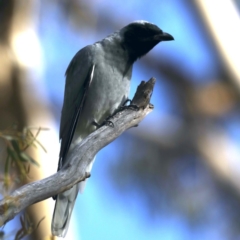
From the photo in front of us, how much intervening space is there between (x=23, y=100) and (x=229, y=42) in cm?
207

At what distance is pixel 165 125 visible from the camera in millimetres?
6012

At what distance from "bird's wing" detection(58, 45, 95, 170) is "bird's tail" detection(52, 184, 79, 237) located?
Result: 14.1 inches

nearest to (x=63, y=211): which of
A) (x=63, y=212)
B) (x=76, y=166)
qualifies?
(x=63, y=212)

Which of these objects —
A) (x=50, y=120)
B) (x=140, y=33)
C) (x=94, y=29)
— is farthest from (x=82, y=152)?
(x=94, y=29)

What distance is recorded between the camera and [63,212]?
3521 mm

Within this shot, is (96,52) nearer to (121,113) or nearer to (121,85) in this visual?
(121,85)

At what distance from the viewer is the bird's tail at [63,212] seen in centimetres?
343

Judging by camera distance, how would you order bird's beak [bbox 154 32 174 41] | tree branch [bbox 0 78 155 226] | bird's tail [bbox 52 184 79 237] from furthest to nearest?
bird's beak [bbox 154 32 174 41]
bird's tail [bbox 52 184 79 237]
tree branch [bbox 0 78 155 226]

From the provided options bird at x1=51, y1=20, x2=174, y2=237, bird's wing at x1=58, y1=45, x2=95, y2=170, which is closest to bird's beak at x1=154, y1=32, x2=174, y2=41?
bird at x1=51, y1=20, x2=174, y2=237

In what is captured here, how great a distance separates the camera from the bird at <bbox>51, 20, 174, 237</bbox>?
3.60 metres

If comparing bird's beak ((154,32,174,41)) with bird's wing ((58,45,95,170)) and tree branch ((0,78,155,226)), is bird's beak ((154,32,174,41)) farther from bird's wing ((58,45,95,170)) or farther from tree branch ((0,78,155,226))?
tree branch ((0,78,155,226))

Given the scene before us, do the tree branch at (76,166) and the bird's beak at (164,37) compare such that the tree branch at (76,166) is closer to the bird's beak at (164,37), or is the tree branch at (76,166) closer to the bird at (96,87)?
the bird at (96,87)

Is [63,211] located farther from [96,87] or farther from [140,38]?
[140,38]

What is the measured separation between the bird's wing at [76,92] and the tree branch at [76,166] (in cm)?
77
